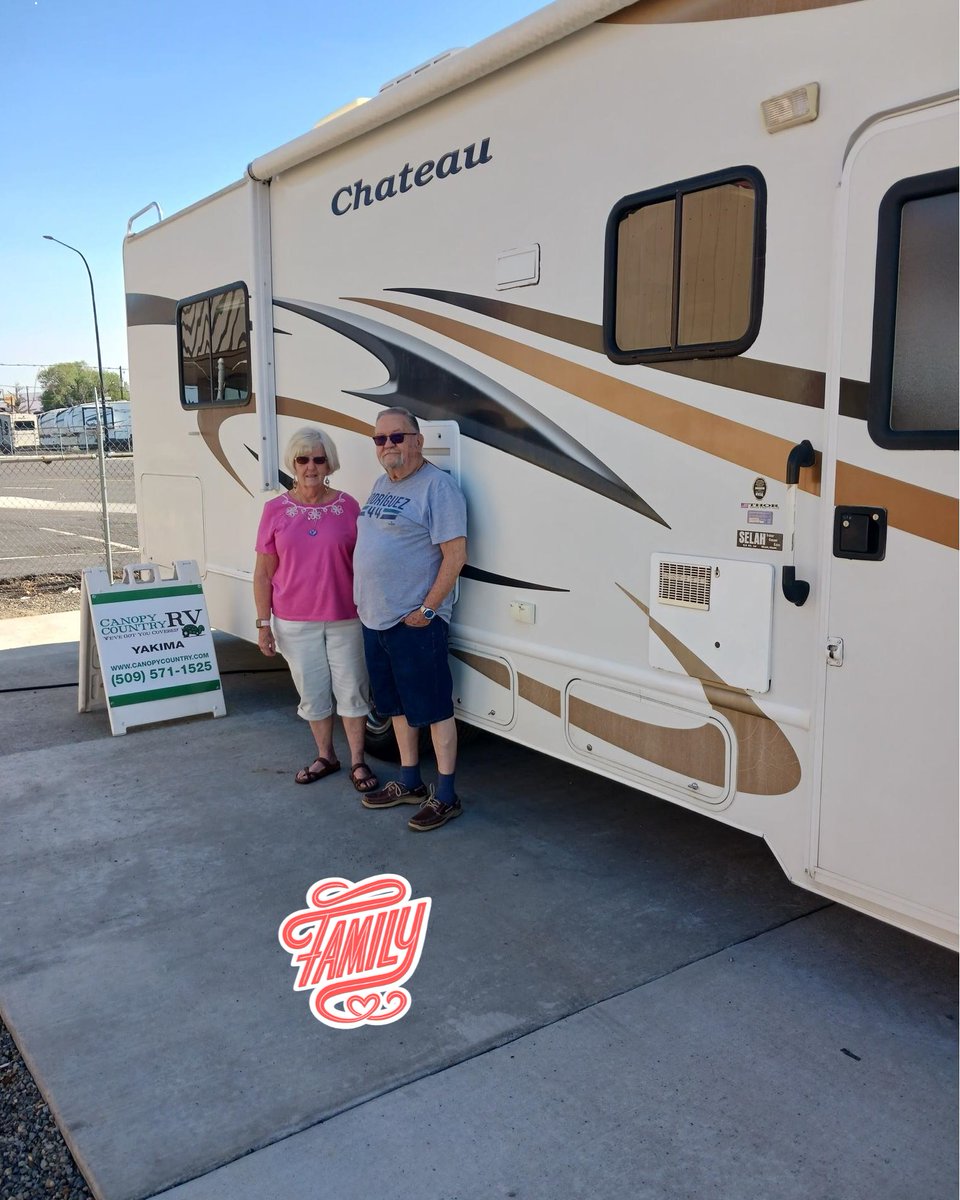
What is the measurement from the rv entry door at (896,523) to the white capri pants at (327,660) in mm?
2504

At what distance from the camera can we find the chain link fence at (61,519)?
11453 mm

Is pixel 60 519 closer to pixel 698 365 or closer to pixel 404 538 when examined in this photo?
pixel 404 538

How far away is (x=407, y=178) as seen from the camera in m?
4.14

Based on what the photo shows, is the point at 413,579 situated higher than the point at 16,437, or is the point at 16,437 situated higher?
the point at 16,437

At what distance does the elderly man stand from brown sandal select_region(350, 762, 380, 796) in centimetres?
40

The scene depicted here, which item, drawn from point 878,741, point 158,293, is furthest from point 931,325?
point 158,293

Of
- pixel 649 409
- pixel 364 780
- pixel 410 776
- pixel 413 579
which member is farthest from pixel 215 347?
pixel 649 409

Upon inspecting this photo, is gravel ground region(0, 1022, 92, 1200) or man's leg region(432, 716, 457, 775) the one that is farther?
man's leg region(432, 716, 457, 775)

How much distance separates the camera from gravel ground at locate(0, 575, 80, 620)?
9.16 m

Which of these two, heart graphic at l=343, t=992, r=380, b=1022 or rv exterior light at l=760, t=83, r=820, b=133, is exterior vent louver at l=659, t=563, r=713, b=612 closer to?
rv exterior light at l=760, t=83, r=820, b=133

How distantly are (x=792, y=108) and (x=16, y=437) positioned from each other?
4063 cm

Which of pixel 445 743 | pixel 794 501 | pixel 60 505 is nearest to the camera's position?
pixel 794 501

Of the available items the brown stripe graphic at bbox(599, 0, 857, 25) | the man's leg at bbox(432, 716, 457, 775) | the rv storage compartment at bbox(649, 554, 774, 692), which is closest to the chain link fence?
the man's leg at bbox(432, 716, 457, 775)

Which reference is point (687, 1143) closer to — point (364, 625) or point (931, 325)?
point (931, 325)
